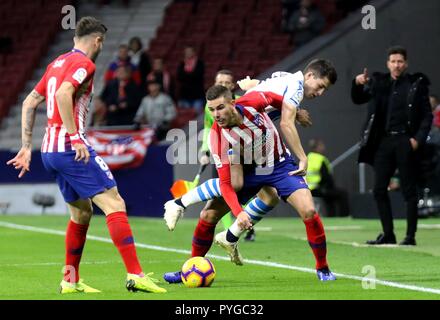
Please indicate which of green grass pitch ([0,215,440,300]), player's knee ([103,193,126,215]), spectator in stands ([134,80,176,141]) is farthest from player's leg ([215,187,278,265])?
spectator in stands ([134,80,176,141])

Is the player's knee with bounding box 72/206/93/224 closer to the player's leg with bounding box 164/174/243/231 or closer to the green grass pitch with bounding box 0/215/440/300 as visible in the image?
the green grass pitch with bounding box 0/215/440/300

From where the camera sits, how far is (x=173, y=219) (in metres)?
10.3

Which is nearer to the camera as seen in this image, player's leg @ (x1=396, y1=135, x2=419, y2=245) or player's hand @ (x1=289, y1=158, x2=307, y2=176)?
player's hand @ (x1=289, y1=158, x2=307, y2=176)

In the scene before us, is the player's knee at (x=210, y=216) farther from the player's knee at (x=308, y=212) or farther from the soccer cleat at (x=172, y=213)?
A: the player's knee at (x=308, y=212)

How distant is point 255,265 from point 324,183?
10256 mm

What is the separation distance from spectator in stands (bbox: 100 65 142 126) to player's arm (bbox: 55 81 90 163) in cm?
1384

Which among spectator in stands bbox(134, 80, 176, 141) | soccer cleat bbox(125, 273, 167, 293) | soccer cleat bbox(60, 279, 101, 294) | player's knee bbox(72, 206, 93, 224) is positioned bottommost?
soccer cleat bbox(60, 279, 101, 294)

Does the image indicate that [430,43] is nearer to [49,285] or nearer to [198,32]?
[198,32]

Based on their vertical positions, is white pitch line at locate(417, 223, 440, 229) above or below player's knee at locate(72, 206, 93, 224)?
below

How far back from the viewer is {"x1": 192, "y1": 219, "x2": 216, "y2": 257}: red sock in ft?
33.7

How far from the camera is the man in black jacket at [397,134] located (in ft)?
45.5

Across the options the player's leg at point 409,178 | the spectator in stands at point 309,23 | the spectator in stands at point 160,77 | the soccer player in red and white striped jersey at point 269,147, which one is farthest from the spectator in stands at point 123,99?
the soccer player in red and white striped jersey at point 269,147

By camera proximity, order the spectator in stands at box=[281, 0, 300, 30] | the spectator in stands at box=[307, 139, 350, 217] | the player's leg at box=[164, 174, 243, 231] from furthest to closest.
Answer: the spectator in stands at box=[281, 0, 300, 30], the spectator in stands at box=[307, 139, 350, 217], the player's leg at box=[164, 174, 243, 231]

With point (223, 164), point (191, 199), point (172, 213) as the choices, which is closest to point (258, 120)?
point (223, 164)
